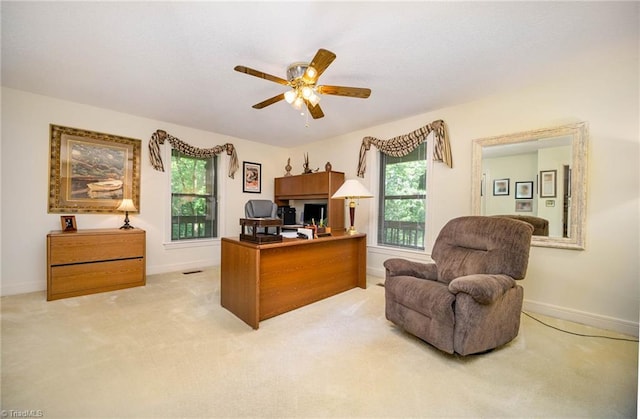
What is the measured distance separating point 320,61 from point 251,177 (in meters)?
3.63

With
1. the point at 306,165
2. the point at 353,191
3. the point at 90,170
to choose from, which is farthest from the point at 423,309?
the point at 90,170

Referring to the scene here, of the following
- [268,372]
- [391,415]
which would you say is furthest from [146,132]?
[391,415]

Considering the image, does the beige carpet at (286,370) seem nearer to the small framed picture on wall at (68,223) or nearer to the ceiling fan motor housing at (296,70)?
the small framed picture on wall at (68,223)

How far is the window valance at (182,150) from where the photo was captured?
12.8 ft

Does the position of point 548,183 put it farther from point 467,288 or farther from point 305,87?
point 305,87

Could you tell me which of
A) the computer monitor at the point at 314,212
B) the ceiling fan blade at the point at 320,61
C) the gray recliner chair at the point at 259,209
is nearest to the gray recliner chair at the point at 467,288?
the gray recliner chair at the point at 259,209

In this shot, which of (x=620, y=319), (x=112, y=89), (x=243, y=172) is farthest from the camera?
(x=243, y=172)

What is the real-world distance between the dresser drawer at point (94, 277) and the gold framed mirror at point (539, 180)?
441 cm

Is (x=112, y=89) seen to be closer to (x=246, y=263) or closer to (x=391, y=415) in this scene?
(x=246, y=263)

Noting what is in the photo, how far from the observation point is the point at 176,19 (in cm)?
177

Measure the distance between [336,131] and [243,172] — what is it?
2011 mm

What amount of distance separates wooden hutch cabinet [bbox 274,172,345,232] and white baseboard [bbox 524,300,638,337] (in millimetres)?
2587

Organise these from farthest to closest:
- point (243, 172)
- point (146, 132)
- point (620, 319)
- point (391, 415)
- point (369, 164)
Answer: point (243, 172) → point (369, 164) → point (146, 132) → point (620, 319) → point (391, 415)

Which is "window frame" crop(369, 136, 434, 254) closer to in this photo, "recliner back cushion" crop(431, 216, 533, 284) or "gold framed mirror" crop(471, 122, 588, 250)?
"gold framed mirror" crop(471, 122, 588, 250)
